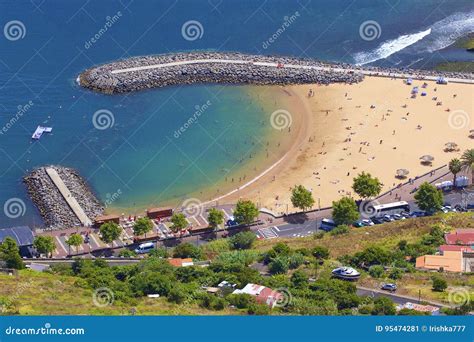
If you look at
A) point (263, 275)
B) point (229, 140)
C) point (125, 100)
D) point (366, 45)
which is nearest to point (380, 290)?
point (263, 275)

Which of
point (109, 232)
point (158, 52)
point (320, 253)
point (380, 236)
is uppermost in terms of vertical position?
point (158, 52)

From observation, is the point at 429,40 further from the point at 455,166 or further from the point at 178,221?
the point at 178,221

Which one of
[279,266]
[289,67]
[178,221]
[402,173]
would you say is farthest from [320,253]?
[289,67]

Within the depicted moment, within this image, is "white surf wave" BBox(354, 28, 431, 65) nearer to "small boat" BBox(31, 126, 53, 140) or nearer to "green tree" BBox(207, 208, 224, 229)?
"small boat" BBox(31, 126, 53, 140)

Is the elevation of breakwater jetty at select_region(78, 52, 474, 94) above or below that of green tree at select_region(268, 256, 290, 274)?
above

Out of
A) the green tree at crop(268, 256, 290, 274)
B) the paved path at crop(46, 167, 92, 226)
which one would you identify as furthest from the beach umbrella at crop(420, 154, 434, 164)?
the paved path at crop(46, 167, 92, 226)

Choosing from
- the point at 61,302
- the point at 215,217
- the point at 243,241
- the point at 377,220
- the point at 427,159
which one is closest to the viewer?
the point at 61,302

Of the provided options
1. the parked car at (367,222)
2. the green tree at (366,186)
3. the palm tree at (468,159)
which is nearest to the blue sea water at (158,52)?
the green tree at (366,186)

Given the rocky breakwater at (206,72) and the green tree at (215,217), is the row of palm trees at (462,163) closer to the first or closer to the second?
the green tree at (215,217)
